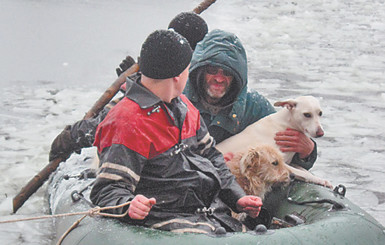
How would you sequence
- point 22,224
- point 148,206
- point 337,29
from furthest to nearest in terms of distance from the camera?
point 337,29
point 22,224
point 148,206

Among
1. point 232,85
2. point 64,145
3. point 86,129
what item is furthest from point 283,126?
point 64,145

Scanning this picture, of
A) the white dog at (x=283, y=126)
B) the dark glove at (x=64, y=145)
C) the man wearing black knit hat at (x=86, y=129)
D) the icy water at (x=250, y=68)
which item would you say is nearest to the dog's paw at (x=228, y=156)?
the white dog at (x=283, y=126)

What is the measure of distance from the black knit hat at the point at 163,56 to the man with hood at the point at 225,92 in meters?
1.18

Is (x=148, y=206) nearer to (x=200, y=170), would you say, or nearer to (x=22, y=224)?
(x=200, y=170)

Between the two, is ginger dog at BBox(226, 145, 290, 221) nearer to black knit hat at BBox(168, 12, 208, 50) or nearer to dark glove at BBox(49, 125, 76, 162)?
dark glove at BBox(49, 125, 76, 162)

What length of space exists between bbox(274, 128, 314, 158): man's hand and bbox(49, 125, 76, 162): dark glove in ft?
5.32

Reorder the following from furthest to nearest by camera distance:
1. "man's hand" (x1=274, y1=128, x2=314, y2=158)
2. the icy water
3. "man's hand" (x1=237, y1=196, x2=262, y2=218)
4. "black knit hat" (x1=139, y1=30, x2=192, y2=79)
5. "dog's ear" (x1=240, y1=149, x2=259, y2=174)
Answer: the icy water < "man's hand" (x1=274, y1=128, x2=314, y2=158) < "dog's ear" (x1=240, y1=149, x2=259, y2=174) < "man's hand" (x1=237, y1=196, x2=262, y2=218) < "black knit hat" (x1=139, y1=30, x2=192, y2=79)

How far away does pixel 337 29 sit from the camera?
14.7 meters

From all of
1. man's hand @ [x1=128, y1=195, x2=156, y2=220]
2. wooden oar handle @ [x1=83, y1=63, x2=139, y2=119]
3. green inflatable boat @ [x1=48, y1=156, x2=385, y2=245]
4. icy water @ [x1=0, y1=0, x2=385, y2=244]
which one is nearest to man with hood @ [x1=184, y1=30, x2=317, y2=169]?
green inflatable boat @ [x1=48, y1=156, x2=385, y2=245]

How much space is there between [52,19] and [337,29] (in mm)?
6889

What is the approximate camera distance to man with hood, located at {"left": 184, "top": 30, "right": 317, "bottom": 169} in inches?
170

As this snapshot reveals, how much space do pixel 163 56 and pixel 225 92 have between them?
4.44 ft

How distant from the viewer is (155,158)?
10.2ft

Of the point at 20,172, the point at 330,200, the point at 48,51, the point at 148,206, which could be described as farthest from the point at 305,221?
the point at 48,51
